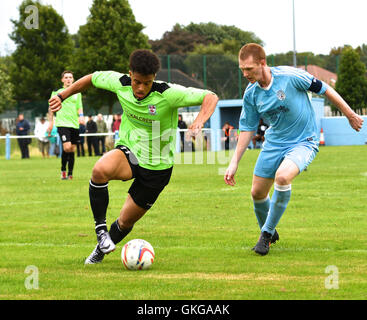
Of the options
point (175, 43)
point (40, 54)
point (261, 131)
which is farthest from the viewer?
point (175, 43)

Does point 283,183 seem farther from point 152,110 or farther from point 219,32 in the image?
point 219,32

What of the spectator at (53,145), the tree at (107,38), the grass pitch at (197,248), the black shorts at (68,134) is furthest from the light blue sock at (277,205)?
the tree at (107,38)

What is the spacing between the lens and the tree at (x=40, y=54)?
47281 mm

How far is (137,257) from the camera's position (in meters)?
6.66

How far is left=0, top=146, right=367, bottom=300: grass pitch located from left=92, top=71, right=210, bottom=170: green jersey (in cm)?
109

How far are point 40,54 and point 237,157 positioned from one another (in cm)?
4268

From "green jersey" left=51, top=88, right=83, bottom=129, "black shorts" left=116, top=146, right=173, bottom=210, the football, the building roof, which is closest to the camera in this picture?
the football

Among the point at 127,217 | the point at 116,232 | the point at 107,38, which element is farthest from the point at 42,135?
the point at 127,217

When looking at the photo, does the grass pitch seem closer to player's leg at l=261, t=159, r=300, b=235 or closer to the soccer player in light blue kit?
player's leg at l=261, t=159, r=300, b=235

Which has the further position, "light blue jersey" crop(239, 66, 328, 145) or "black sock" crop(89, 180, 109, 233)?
"light blue jersey" crop(239, 66, 328, 145)

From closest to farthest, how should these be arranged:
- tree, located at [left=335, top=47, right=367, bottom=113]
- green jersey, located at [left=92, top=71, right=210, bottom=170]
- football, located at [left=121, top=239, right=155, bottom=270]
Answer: football, located at [left=121, top=239, right=155, bottom=270], green jersey, located at [left=92, top=71, right=210, bottom=170], tree, located at [left=335, top=47, right=367, bottom=113]

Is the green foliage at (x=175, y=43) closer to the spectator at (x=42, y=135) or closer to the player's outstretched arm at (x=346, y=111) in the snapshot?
the spectator at (x=42, y=135)

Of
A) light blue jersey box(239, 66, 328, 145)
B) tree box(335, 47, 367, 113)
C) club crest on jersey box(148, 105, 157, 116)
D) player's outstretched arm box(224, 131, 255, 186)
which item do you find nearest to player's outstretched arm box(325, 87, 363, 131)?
light blue jersey box(239, 66, 328, 145)

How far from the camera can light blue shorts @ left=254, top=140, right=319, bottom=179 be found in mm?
7562
